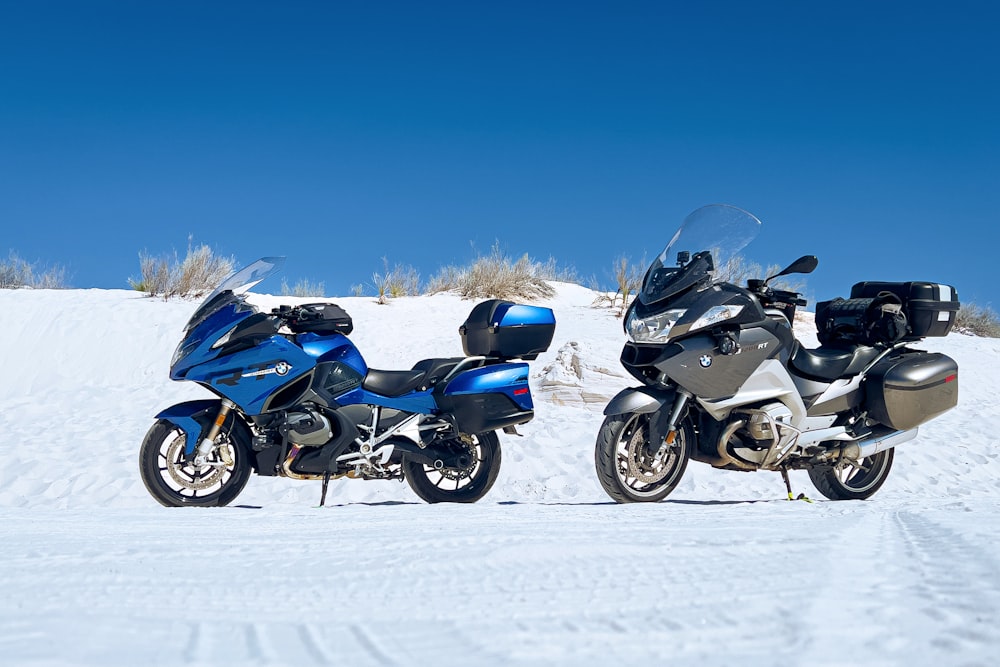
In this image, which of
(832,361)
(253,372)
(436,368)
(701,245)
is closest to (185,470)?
(253,372)

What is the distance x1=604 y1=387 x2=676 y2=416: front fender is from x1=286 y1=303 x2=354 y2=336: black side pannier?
5.50ft

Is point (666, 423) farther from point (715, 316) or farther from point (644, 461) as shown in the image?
point (715, 316)

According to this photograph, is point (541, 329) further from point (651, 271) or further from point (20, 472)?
point (20, 472)

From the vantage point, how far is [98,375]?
12273mm

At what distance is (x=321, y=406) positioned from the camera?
17.6ft

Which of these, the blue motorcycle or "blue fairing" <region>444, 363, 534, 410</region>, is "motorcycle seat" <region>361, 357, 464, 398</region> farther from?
"blue fairing" <region>444, 363, 534, 410</region>

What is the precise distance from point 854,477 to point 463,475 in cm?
265

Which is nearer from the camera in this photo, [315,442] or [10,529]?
[10,529]

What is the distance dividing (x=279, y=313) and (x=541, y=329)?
5.47 feet

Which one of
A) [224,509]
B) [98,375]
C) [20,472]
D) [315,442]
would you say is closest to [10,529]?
[224,509]

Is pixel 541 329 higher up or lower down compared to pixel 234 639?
higher up

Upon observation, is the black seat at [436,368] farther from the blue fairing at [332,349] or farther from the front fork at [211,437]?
the front fork at [211,437]

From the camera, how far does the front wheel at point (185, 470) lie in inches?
201

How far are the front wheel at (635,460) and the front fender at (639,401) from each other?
0.21 feet
